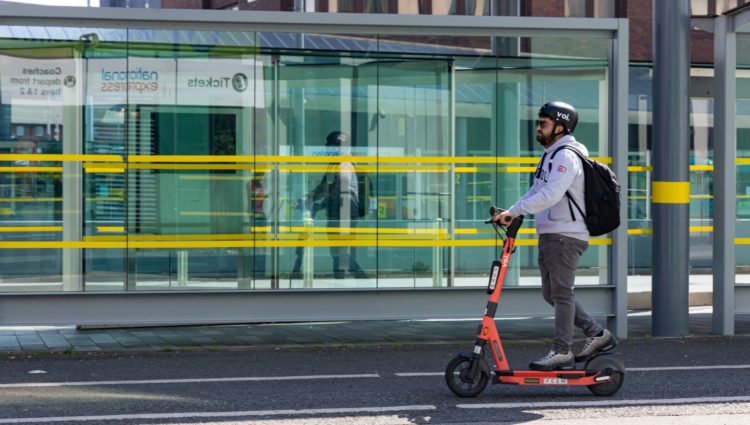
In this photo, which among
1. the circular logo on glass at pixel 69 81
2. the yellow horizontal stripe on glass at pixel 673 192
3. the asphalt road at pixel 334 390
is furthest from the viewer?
the yellow horizontal stripe on glass at pixel 673 192

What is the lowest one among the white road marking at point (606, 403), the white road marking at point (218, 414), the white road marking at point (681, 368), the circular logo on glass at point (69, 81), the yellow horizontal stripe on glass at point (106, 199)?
the white road marking at point (681, 368)

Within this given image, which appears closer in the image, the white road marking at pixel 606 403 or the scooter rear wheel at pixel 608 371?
the white road marking at pixel 606 403

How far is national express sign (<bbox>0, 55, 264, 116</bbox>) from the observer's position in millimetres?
10391

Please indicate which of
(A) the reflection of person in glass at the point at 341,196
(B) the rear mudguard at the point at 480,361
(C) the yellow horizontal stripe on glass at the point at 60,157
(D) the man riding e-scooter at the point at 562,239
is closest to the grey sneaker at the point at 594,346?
(D) the man riding e-scooter at the point at 562,239

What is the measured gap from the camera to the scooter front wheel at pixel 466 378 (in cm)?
716

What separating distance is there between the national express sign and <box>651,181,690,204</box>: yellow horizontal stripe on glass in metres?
3.64

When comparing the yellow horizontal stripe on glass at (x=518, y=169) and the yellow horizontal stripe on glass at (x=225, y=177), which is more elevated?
the yellow horizontal stripe on glass at (x=518, y=169)

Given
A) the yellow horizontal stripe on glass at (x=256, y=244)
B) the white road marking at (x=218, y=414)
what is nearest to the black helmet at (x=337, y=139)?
the yellow horizontal stripe on glass at (x=256, y=244)

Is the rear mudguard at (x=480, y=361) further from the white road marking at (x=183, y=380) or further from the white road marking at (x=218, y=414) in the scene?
the white road marking at (x=183, y=380)

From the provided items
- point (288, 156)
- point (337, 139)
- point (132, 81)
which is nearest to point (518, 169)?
point (337, 139)

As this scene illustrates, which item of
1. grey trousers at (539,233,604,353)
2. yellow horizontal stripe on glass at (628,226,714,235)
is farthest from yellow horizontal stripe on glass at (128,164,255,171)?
grey trousers at (539,233,604,353)

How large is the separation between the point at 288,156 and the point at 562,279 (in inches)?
164

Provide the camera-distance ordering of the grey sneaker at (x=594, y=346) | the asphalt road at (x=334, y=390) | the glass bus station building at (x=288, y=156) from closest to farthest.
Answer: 1. the asphalt road at (x=334, y=390)
2. the grey sneaker at (x=594, y=346)
3. the glass bus station building at (x=288, y=156)

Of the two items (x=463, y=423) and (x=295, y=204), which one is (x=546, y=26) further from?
(x=463, y=423)
